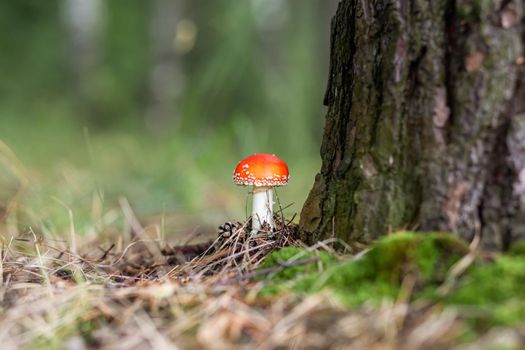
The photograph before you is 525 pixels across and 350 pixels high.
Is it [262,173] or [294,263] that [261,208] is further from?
[294,263]

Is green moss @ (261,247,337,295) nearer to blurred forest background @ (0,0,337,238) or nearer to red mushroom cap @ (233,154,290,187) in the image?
red mushroom cap @ (233,154,290,187)

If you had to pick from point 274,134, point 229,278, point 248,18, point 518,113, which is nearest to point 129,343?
point 229,278

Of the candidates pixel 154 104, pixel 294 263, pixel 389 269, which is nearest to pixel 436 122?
pixel 389 269

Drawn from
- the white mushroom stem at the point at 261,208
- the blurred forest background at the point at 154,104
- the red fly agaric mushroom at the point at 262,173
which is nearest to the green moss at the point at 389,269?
the white mushroom stem at the point at 261,208

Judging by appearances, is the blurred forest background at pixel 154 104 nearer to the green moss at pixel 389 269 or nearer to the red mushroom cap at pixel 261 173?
the red mushroom cap at pixel 261 173

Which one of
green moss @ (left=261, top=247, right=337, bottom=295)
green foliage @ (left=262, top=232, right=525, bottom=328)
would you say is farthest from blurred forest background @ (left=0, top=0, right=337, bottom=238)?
green foliage @ (left=262, top=232, right=525, bottom=328)

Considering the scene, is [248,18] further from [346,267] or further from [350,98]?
[346,267]
